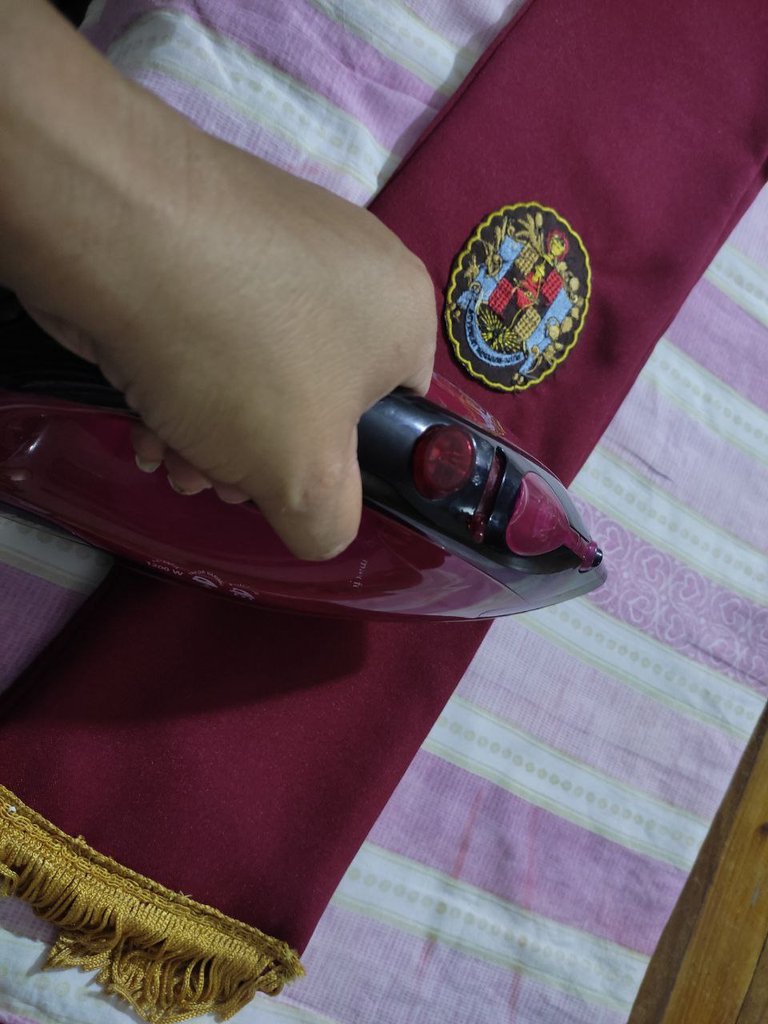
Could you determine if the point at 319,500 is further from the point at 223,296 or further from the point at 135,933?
the point at 135,933

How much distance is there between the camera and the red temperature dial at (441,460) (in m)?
0.43

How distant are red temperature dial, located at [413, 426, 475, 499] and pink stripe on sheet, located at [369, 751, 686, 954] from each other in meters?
0.38

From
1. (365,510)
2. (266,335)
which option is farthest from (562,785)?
(266,335)

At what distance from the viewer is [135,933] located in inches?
23.5

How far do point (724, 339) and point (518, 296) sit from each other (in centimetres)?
30

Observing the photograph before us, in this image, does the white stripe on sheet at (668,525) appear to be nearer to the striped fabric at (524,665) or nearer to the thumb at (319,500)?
the striped fabric at (524,665)

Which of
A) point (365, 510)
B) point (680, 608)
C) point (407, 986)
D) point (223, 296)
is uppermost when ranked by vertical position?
point (223, 296)

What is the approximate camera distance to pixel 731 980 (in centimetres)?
83

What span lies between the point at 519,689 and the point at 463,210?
401mm

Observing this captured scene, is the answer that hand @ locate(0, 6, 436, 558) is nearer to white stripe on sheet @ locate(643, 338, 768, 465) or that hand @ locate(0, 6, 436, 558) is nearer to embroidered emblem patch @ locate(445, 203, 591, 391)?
embroidered emblem patch @ locate(445, 203, 591, 391)

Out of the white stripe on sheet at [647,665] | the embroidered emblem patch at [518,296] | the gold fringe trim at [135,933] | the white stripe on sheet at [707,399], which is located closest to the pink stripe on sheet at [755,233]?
the white stripe on sheet at [707,399]

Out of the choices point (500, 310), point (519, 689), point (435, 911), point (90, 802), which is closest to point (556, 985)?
point (435, 911)

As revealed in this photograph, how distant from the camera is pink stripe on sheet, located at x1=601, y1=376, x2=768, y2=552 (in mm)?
844

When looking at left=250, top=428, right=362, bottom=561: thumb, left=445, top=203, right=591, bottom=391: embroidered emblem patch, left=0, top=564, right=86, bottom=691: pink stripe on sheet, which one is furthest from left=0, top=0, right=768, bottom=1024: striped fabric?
left=250, top=428, right=362, bottom=561: thumb
